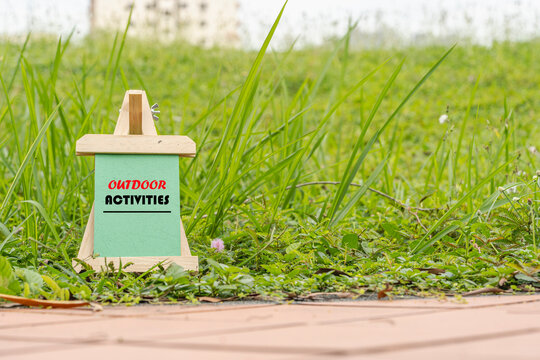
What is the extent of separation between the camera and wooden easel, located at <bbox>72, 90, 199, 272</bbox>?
1624mm

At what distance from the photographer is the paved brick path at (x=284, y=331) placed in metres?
0.76

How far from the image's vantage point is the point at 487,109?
21.3 feet

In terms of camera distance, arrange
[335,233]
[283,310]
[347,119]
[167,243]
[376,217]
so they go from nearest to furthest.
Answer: [283,310]
[167,243]
[335,233]
[376,217]
[347,119]

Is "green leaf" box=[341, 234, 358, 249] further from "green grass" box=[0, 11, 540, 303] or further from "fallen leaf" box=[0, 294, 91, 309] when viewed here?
"fallen leaf" box=[0, 294, 91, 309]

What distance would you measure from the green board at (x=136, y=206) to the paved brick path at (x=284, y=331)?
43 cm

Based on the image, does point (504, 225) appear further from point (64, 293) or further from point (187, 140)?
point (64, 293)

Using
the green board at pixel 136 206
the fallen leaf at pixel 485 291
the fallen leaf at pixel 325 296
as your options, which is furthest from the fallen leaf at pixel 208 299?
the fallen leaf at pixel 485 291

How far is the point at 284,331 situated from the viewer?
0.91m

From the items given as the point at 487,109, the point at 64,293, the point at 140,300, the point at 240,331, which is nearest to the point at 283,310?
the point at 240,331

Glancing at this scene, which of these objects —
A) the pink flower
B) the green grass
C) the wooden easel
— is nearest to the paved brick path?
the green grass

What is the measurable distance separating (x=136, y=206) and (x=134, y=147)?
0.17m

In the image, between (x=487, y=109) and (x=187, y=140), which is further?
(x=487, y=109)

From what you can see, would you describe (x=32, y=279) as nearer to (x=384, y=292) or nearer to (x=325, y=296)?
(x=325, y=296)

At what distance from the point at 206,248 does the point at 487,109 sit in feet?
18.0
